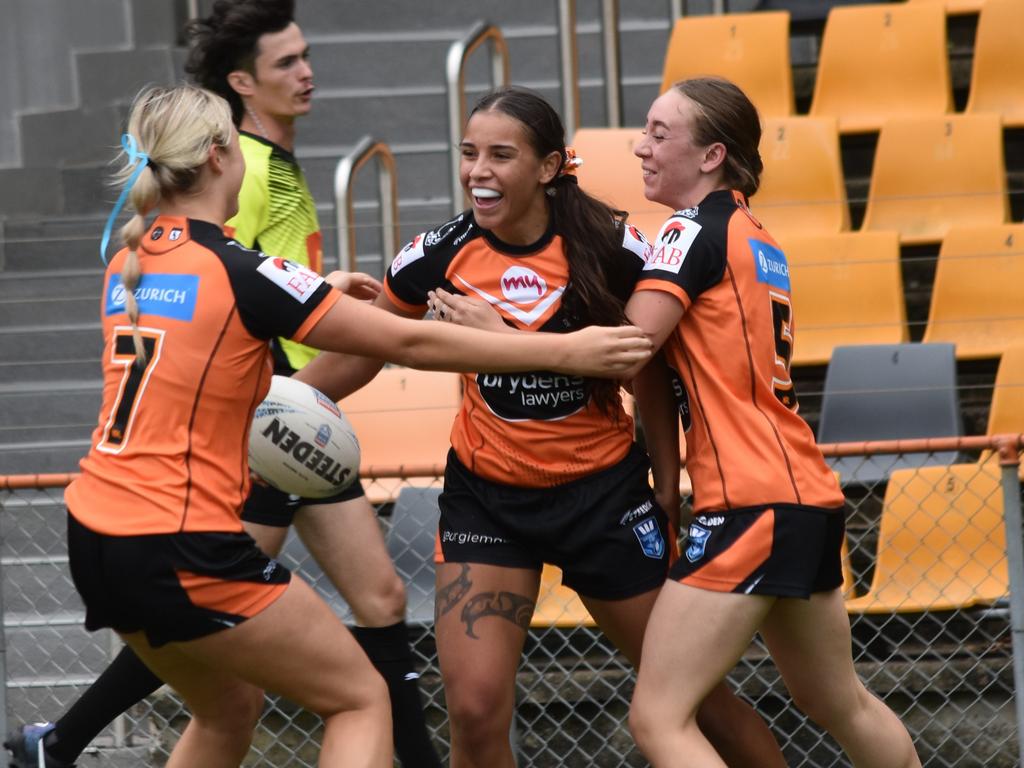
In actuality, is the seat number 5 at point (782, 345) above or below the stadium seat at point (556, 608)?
above

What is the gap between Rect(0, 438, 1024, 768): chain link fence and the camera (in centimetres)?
481

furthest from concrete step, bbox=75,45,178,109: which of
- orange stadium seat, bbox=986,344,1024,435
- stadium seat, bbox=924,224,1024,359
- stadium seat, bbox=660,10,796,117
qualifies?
orange stadium seat, bbox=986,344,1024,435

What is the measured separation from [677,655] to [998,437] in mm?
1223

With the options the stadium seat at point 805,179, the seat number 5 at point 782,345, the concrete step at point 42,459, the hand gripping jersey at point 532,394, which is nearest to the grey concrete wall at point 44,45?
the concrete step at point 42,459

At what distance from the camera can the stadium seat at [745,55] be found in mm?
7445

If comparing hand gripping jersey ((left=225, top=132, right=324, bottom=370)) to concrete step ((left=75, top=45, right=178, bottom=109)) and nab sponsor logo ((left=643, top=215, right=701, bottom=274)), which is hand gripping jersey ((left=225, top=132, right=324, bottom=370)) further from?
concrete step ((left=75, top=45, right=178, bottom=109))

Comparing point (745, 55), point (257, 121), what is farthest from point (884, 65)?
point (257, 121)

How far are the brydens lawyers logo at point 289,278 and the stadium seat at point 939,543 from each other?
2378 mm

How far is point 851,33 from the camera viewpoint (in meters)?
7.46

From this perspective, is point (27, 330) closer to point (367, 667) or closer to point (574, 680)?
point (574, 680)

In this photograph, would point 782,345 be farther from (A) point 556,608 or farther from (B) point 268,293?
(A) point 556,608

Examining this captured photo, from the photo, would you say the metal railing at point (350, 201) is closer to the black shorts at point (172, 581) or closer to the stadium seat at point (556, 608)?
the stadium seat at point (556, 608)

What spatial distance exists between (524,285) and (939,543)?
2175 mm

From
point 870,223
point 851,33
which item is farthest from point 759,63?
point 870,223
